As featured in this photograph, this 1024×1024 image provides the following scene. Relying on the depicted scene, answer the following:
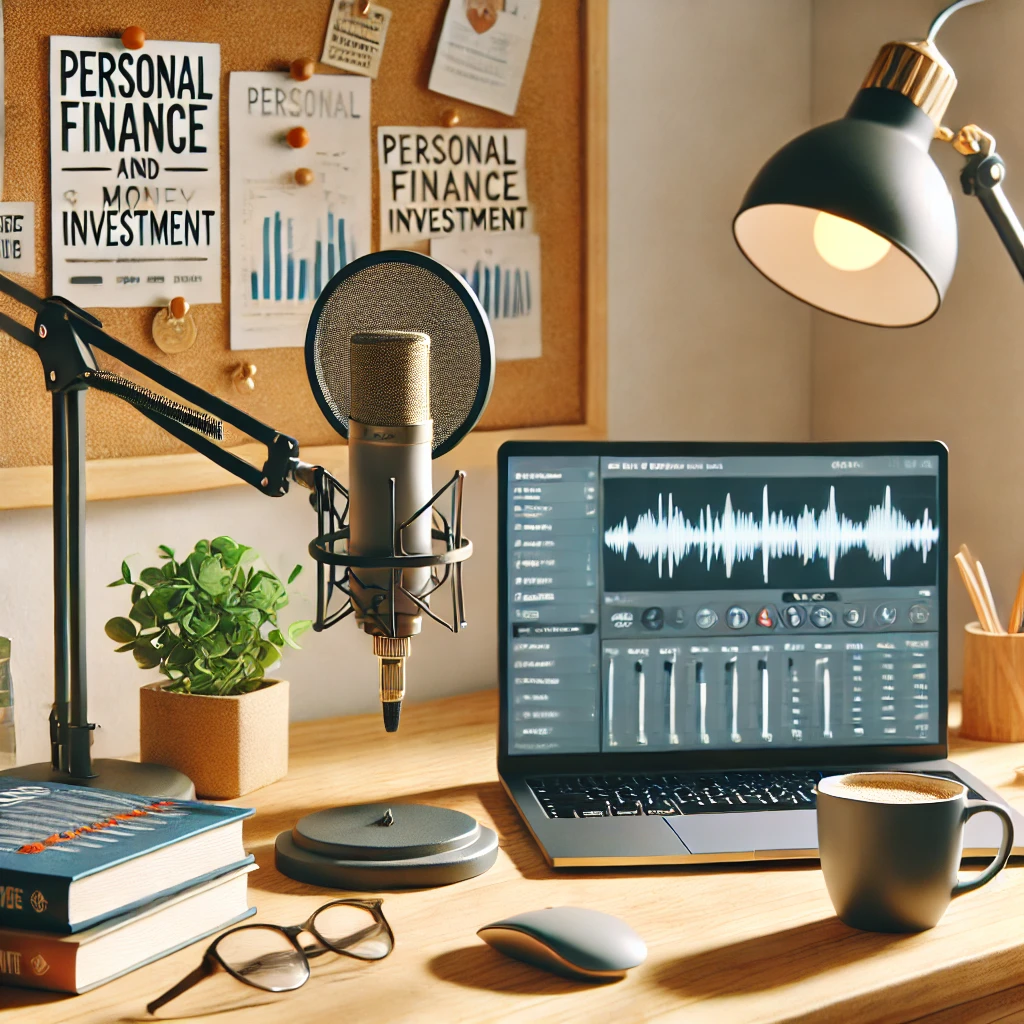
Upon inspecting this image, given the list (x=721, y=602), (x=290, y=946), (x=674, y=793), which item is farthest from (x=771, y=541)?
(x=290, y=946)

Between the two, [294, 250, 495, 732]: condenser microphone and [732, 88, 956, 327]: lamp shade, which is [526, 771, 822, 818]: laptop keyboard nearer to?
[294, 250, 495, 732]: condenser microphone

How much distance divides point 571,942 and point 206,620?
0.48 m

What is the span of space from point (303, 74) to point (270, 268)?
7.7 inches

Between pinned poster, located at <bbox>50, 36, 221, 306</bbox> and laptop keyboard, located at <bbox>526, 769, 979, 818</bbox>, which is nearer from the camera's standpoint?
laptop keyboard, located at <bbox>526, 769, 979, 818</bbox>

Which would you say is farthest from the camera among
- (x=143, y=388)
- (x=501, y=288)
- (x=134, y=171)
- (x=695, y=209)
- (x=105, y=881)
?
(x=695, y=209)

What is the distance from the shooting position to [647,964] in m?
0.81

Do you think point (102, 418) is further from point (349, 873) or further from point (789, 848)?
point (789, 848)

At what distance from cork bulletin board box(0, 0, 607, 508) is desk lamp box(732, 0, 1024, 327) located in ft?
1.04

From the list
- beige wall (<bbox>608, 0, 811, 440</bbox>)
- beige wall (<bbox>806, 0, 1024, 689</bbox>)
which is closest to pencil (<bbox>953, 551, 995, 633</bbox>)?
beige wall (<bbox>806, 0, 1024, 689</bbox>)

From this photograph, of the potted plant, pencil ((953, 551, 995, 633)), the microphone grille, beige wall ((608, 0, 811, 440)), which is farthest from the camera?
beige wall ((608, 0, 811, 440))

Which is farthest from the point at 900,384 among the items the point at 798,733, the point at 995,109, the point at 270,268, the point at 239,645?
the point at 239,645

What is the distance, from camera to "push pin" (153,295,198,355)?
49.6 inches

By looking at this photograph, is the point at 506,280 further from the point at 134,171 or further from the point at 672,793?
the point at 672,793

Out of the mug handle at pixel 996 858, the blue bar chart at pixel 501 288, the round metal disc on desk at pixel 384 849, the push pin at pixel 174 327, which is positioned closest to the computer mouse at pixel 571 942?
the round metal disc on desk at pixel 384 849
